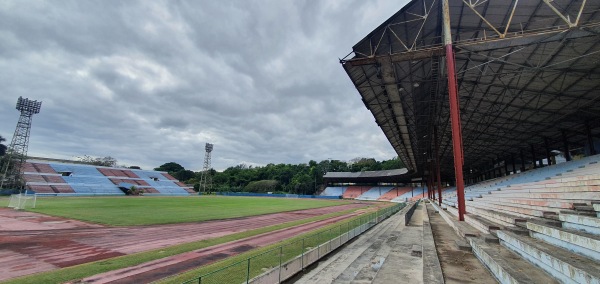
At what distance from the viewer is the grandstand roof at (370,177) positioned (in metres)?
81.1

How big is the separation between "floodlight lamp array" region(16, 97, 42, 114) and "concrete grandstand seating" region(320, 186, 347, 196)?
285 feet

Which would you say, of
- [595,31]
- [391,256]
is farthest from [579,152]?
[391,256]

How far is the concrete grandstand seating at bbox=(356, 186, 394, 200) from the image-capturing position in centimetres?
9143

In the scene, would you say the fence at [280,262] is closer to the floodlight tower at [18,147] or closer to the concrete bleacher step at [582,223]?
the concrete bleacher step at [582,223]

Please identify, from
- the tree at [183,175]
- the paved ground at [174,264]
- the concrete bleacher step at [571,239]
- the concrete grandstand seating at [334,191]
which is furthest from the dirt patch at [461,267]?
the tree at [183,175]

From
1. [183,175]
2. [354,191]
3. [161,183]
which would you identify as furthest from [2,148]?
[354,191]

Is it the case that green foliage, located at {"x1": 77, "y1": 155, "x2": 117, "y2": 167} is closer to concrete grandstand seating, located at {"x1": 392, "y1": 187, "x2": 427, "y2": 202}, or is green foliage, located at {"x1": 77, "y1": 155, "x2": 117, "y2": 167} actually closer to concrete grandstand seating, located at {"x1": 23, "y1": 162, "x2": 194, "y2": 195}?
concrete grandstand seating, located at {"x1": 23, "y1": 162, "x2": 194, "y2": 195}

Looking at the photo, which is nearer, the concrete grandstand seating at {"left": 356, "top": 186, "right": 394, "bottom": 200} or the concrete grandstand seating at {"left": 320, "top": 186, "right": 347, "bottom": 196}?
the concrete grandstand seating at {"left": 356, "top": 186, "right": 394, "bottom": 200}

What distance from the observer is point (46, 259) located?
37.9 feet

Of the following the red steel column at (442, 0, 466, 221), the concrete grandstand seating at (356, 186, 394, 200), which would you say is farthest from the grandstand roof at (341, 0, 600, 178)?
the concrete grandstand seating at (356, 186, 394, 200)

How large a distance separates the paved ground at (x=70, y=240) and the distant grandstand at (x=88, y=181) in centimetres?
5381

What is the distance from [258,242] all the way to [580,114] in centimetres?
2889

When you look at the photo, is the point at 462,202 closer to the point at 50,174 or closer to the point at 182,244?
the point at 182,244

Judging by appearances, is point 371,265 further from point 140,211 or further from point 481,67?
point 140,211
